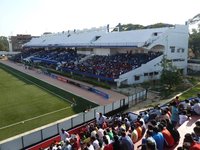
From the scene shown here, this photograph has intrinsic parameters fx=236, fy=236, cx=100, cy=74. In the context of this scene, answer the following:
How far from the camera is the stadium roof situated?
40344 mm

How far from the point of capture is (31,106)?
26.3 meters

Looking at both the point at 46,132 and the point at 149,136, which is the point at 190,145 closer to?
the point at 149,136

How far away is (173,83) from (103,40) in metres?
22.9

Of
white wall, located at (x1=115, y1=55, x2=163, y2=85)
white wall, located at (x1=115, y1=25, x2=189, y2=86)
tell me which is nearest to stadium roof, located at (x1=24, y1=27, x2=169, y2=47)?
white wall, located at (x1=115, y1=25, x2=189, y2=86)

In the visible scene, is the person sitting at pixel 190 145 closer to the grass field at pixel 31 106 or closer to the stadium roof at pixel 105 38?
the grass field at pixel 31 106

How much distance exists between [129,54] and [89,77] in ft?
28.6

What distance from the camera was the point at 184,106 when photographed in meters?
15.2

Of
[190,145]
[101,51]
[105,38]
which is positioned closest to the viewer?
[190,145]

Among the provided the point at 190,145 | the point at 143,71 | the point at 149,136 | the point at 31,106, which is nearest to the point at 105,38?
the point at 143,71

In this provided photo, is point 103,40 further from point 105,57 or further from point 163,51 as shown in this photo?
point 163,51

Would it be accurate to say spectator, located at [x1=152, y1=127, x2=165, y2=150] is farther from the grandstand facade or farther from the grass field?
the grandstand facade

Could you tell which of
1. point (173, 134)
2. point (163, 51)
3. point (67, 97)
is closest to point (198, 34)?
point (163, 51)

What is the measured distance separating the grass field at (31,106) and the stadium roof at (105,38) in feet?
50.9

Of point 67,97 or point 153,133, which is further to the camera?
point 67,97
